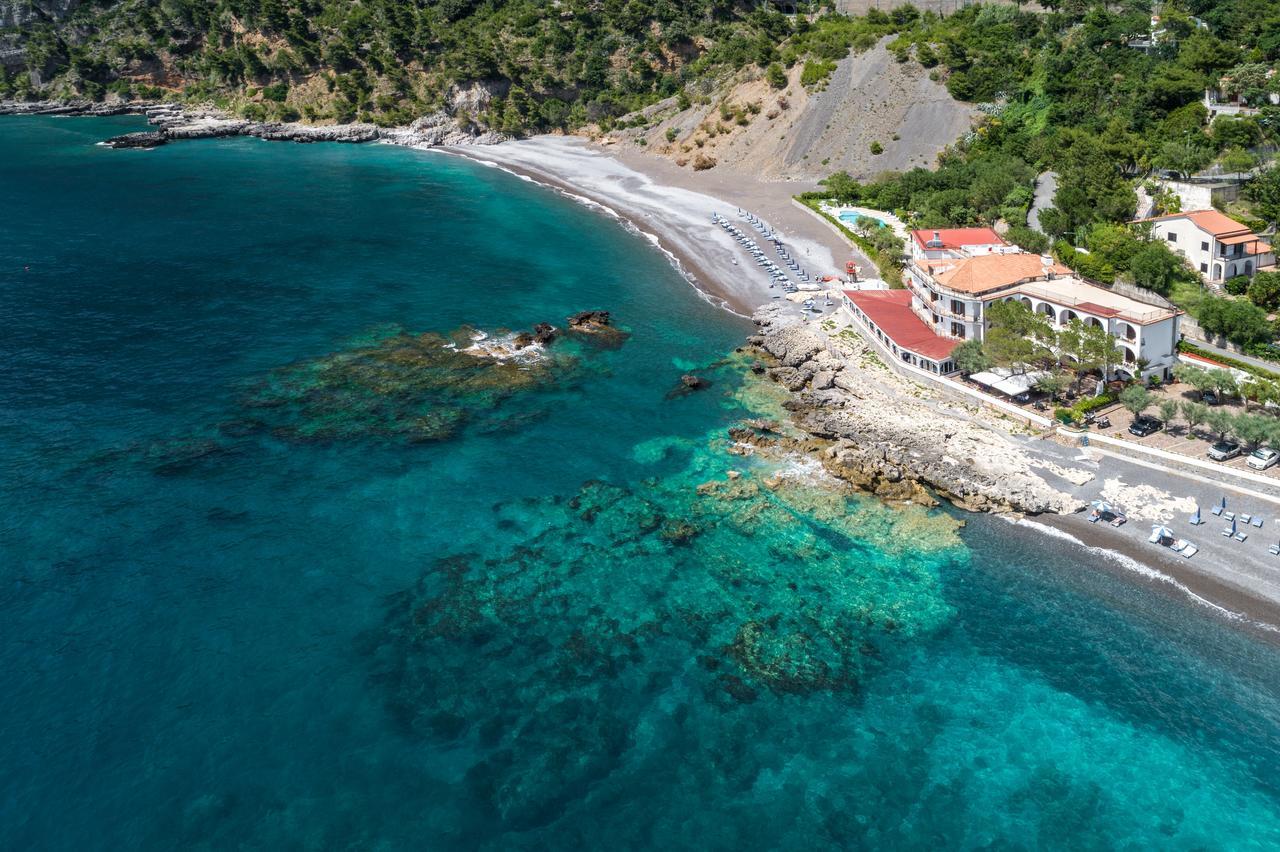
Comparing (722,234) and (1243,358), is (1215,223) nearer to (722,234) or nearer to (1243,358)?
(1243,358)

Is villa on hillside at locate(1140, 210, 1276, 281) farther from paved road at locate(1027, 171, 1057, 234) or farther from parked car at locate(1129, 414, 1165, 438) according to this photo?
parked car at locate(1129, 414, 1165, 438)

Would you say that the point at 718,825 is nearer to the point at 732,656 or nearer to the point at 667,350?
the point at 732,656

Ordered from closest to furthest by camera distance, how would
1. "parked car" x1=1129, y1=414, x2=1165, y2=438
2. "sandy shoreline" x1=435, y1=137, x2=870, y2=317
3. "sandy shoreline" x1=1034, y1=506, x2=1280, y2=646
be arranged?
"sandy shoreline" x1=1034, y1=506, x2=1280, y2=646
"parked car" x1=1129, y1=414, x2=1165, y2=438
"sandy shoreline" x1=435, y1=137, x2=870, y2=317

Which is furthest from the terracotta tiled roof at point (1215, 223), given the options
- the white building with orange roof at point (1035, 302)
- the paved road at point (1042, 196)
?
the paved road at point (1042, 196)

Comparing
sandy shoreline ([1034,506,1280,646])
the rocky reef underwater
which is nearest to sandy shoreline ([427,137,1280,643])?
sandy shoreline ([1034,506,1280,646])

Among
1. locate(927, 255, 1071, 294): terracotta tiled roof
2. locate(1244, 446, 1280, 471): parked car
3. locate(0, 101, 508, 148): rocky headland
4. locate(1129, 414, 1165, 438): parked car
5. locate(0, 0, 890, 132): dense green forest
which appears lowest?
locate(1244, 446, 1280, 471): parked car
